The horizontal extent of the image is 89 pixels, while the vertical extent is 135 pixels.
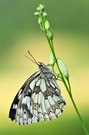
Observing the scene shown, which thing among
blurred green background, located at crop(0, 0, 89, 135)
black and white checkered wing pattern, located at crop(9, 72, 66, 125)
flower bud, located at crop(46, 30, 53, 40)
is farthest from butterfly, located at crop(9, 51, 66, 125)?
blurred green background, located at crop(0, 0, 89, 135)

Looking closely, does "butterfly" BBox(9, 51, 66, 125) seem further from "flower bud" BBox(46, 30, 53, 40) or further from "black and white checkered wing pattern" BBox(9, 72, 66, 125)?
"flower bud" BBox(46, 30, 53, 40)

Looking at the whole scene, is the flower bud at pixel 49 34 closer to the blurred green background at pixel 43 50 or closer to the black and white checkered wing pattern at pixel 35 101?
the black and white checkered wing pattern at pixel 35 101

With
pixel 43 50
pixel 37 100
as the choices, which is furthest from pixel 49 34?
pixel 43 50

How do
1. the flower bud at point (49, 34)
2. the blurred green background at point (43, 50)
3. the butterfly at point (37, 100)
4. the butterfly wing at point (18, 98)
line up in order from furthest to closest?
the blurred green background at point (43, 50), the butterfly wing at point (18, 98), the butterfly at point (37, 100), the flower bud at point (49, 34)

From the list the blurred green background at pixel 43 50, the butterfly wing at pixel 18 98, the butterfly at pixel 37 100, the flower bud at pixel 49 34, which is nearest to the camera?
the flower bud at pixel 49 34

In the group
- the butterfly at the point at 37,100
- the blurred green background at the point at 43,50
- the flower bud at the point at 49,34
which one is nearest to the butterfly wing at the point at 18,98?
the butterfly at the point at 37,100

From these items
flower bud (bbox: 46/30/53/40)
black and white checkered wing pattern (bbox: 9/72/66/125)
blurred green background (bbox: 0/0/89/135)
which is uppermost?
blurred green background (bbox: 0/0/89/135)

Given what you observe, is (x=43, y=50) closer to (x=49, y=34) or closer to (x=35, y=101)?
(x=35, y=101)

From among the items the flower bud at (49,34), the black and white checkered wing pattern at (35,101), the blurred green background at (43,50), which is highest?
the blurred green background at (43,50)

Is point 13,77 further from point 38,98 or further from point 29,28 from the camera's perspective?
point 38,98
